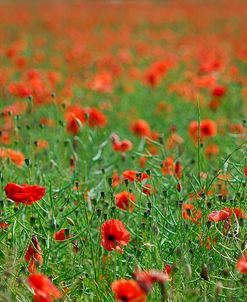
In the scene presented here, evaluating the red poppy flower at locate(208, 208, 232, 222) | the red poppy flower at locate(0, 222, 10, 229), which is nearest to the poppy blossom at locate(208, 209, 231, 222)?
the red poppy flower at locate(208, 208, 232, 222)

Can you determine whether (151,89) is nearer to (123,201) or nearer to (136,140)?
(136,140)

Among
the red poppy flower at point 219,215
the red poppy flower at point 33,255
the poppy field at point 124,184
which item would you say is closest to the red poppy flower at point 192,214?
the poppy field at point 124,184

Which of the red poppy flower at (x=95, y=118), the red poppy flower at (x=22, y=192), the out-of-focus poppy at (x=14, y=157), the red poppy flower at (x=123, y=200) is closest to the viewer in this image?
the red poppy flower at (x=22, y=192)

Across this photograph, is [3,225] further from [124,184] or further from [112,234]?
[124,184]

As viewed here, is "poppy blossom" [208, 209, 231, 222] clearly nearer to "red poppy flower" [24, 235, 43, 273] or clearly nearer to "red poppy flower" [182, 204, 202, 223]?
"red poppy flower" [182, 204, 202, 223]

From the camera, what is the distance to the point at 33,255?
196 centimetres

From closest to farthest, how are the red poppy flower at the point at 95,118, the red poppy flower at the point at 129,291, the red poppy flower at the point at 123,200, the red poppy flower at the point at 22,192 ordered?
the red poppy flower at the point at 129,291 < the red poppy flower at the point at 22,192 < the red poppy flower at the point at 123,200 < the red poppy flower at the point at 95,118

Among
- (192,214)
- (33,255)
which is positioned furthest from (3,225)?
(192,214)

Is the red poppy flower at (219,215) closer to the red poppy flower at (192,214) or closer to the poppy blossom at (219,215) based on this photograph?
the poppy blossom at (219,215)

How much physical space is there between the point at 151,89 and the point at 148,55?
211 centimetres

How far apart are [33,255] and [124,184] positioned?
0.84m

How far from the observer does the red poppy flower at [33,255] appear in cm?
195

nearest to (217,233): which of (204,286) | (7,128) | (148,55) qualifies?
(204,286)

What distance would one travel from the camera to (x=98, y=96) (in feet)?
18.1
